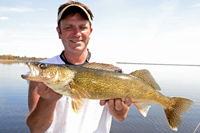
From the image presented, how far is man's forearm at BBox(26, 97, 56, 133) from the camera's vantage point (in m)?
3.20

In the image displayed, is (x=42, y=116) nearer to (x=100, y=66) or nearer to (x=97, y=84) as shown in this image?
(x=97, y=84)

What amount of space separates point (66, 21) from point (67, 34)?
1.06 feet

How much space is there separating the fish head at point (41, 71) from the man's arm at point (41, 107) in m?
0.20

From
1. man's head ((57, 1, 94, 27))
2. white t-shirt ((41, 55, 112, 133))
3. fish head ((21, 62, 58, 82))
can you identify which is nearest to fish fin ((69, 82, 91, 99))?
fish head ((21, 62, 58, 82))

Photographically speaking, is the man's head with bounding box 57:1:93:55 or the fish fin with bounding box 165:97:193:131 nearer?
the fish fin with bounding box 165:97:193:131

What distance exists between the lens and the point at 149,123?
10.1 meters

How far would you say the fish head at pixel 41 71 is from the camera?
110 inches

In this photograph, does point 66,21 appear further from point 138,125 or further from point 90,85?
point 138,125

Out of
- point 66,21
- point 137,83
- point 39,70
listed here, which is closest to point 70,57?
point 66,21

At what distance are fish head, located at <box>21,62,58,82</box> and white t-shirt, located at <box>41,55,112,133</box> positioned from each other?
1.00 m

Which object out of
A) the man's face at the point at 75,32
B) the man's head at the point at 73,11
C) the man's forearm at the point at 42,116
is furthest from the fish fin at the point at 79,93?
the man's head at the point at 73,11

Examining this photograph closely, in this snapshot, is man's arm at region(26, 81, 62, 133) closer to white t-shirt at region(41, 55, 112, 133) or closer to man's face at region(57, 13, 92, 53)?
white t-shirt at region(41, 55, 112, 133)

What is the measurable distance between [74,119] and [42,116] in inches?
30.3

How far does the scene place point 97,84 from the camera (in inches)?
120
